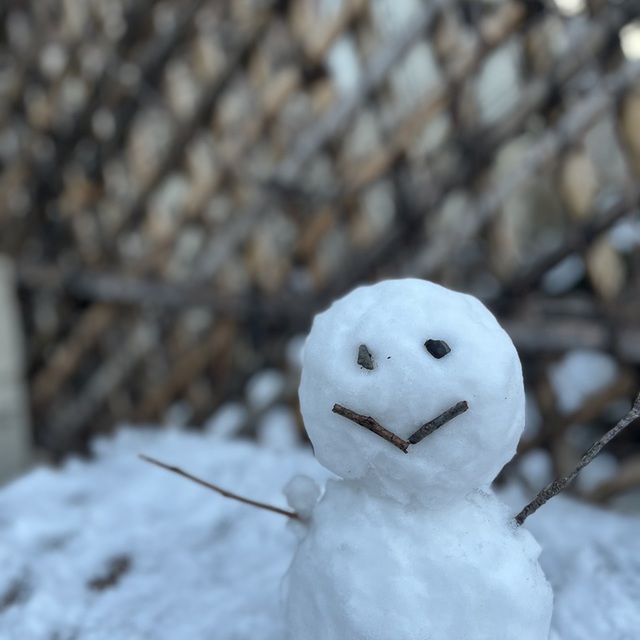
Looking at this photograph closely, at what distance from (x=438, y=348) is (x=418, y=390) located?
26 mm

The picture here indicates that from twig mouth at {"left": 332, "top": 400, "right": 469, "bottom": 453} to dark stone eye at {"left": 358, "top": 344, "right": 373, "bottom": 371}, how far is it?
27 mm

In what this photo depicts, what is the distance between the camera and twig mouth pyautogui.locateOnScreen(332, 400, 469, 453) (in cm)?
34

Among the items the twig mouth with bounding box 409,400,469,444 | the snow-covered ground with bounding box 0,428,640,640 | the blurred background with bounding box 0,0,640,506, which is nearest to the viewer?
the twig mouth with bounding box 409,400,469,444

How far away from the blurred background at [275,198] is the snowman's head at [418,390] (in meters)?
0.57

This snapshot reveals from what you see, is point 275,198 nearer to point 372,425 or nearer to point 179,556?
point 179,556

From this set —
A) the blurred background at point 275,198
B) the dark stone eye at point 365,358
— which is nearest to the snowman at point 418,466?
the dark stone eye at point 365,358

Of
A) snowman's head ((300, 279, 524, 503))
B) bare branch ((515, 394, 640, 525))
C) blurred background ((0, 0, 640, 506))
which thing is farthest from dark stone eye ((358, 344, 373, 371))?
blurred background ((0, 0, 640, 506))

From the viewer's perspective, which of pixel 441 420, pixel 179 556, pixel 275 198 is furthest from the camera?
pixel 275 198

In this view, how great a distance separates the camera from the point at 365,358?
1.16ft

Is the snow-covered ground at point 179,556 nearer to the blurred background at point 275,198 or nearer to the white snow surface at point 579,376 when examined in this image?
the white snow surface at point 579,376

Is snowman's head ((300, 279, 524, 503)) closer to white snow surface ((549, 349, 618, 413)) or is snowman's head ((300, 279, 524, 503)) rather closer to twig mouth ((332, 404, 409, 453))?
twig mouth ((332, 404, 409, 453))

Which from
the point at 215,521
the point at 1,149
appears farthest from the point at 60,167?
the point at 215,521

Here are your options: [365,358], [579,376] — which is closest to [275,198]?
[579,376]

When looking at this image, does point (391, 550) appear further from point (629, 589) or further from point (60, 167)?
point (60, 167)
